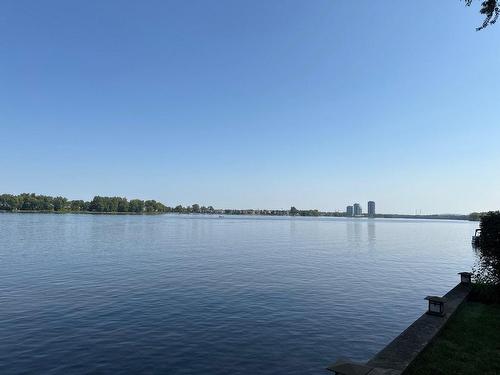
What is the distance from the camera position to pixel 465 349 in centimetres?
1441

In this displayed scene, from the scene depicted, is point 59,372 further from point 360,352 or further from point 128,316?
point 360,352

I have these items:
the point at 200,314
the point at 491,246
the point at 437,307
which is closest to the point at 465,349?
the point at 437,307

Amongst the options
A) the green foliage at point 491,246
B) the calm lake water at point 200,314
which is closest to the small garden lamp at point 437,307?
the calm lake water at point 200,314

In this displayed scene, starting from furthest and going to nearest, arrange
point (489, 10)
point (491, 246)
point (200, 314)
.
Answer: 1. point (491, 246)
2. point (200, 314)
3. point (489, 10)

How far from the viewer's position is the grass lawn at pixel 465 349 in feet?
40.9

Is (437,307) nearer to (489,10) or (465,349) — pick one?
(465,349)

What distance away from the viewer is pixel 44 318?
70.5 feet

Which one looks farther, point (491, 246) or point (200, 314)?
point (491, 246)

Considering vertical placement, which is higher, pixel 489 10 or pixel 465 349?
pixel 489 10

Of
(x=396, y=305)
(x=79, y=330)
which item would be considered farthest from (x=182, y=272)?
(x=396, y=305)

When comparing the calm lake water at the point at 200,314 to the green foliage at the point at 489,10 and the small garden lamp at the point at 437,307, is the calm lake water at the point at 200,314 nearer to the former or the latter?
the small garden lamp at the point at 437,307

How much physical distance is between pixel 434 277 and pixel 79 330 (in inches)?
1410

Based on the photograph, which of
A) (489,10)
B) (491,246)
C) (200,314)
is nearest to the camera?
(489,10)

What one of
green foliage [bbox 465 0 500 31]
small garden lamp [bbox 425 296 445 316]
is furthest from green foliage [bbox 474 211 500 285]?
green foliage [bbox 465 0 500 31]
